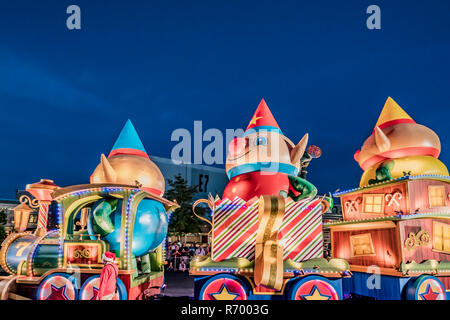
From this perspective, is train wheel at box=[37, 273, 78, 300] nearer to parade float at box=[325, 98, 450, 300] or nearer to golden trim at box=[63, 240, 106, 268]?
golden trim at box=[63, 240, 106, 268]

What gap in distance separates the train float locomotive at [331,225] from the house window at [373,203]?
31 millimetres

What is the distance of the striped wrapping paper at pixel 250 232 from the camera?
7176 millimetres

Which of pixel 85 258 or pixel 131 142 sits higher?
pixel 131 142

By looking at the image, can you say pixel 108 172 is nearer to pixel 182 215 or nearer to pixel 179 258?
pixel 179 258

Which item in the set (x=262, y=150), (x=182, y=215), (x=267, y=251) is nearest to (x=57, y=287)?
(x=267, y=251)

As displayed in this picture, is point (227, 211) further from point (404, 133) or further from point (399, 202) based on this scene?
point (404, 133)

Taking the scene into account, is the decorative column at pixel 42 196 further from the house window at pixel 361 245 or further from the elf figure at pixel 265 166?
the house window at pixel 361 245

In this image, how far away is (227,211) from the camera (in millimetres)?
7301

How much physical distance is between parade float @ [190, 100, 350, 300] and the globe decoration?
228 cm

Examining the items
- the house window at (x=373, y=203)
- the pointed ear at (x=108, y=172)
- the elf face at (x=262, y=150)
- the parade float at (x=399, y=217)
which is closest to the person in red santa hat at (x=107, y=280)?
the pointed ear at (x=108, y=172)

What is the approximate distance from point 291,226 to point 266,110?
3.82 m
